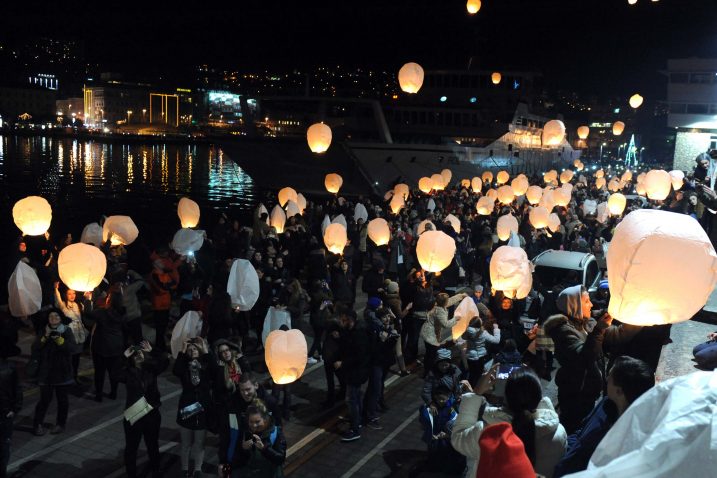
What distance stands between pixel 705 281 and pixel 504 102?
44312 millimetres

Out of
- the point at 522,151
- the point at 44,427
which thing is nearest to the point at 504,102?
the point at 522,151

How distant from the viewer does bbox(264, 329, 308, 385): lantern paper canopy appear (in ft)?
21.9

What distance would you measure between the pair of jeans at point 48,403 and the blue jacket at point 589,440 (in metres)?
5.41

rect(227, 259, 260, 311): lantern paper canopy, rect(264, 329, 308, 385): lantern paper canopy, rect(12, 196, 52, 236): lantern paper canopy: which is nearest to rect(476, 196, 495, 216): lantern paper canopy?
rect(227, 259, 260, 311): lantern paper canopy

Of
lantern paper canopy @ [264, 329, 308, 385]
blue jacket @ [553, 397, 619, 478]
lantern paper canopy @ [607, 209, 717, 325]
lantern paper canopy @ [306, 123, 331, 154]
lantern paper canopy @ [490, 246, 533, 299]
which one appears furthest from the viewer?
lantern paper canopy @ [306, 123, 331, 154]

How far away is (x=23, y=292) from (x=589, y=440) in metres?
7.81

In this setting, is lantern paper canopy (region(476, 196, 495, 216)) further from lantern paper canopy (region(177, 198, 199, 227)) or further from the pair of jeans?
the pair of jeans

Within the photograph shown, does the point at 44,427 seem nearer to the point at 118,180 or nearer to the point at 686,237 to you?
the point at 686,237

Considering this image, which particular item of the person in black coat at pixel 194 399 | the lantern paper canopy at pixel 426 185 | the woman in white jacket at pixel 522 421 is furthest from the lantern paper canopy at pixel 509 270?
the lantern paper canopy at pixel 426 185

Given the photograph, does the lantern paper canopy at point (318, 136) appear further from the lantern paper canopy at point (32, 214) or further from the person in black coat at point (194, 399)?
the person in black coat at point (194, 399)

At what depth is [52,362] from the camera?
697 centimetres

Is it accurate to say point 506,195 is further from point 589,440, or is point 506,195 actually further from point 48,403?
point 589,440

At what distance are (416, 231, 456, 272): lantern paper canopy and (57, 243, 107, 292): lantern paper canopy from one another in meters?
4.95

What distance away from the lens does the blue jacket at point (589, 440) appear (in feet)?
12.4
